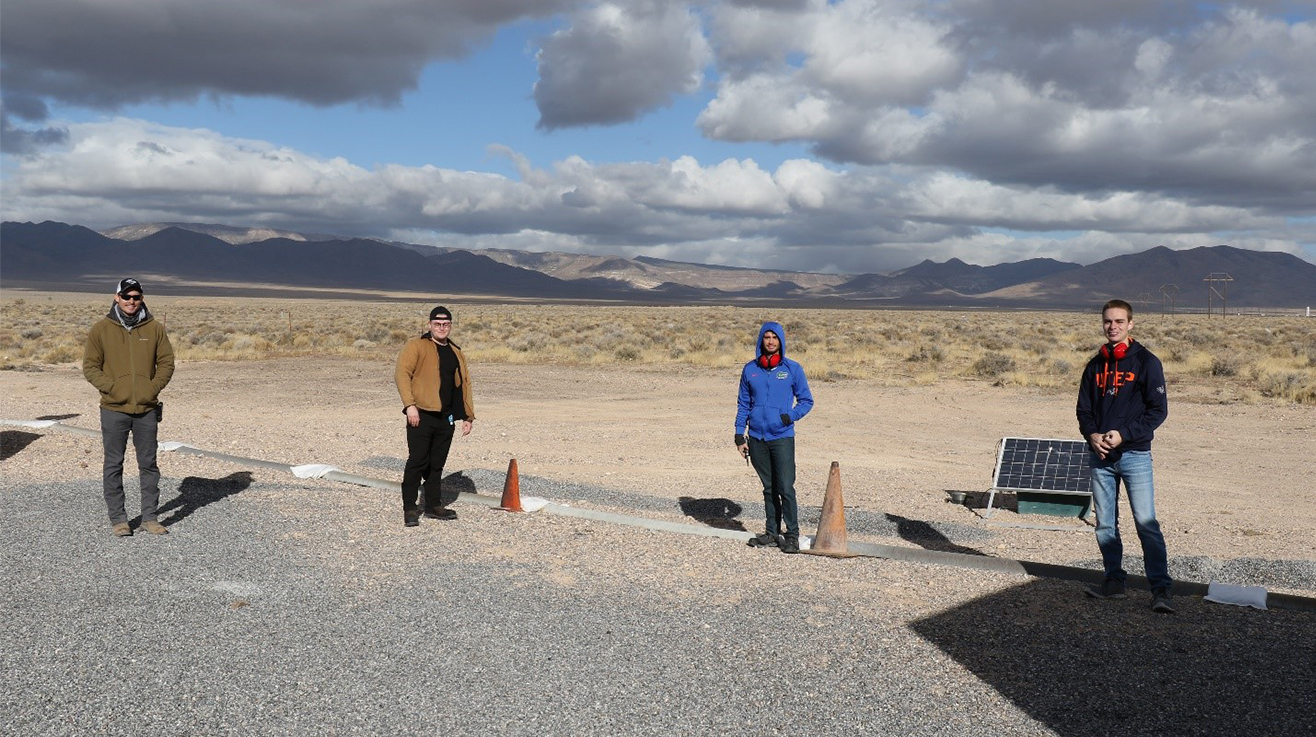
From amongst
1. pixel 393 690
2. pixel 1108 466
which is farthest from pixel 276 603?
pixel 1108 466

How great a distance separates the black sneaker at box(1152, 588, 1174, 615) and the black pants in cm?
521

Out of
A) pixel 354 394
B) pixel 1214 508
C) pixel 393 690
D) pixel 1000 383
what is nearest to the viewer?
pixel 393 690

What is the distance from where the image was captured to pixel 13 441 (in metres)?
12.3

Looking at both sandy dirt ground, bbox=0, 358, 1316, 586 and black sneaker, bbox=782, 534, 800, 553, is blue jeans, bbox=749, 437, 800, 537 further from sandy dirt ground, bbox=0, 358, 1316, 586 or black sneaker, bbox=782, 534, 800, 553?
sandy dirt ground, bbox=0, 358, 1316, 586

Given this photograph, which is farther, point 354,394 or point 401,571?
point 354,394

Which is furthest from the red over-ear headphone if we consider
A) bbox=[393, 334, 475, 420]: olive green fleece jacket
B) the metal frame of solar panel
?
bbox=[393, 334, 475, 420]: olive green fleece jacket

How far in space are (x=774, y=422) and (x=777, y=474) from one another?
43 cm

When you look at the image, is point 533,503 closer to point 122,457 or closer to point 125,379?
point 122,457

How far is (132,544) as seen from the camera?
297 inches

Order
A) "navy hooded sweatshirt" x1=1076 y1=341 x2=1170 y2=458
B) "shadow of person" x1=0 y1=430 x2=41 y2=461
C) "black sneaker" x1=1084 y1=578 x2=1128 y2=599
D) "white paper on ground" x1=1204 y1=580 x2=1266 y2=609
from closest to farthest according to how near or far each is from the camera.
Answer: "navy hooded sweatshirt" x1=1076 y1=341 x2=1170 y2=458, "white paper on ground" x1=1204 y1=580 x2=1266 y2=609, "black sneaker" x1=1084 y1=578 x2=1128 y2=599, "shadow of person" x1=0 y1=430 x2=41 y2=461

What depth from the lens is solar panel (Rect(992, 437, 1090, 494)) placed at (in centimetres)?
979

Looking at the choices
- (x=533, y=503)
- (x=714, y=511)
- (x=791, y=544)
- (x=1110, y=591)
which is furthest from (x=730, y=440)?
(x=1110, y=591)

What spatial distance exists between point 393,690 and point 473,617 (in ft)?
3.69

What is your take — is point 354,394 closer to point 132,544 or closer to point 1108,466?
point 132,544
